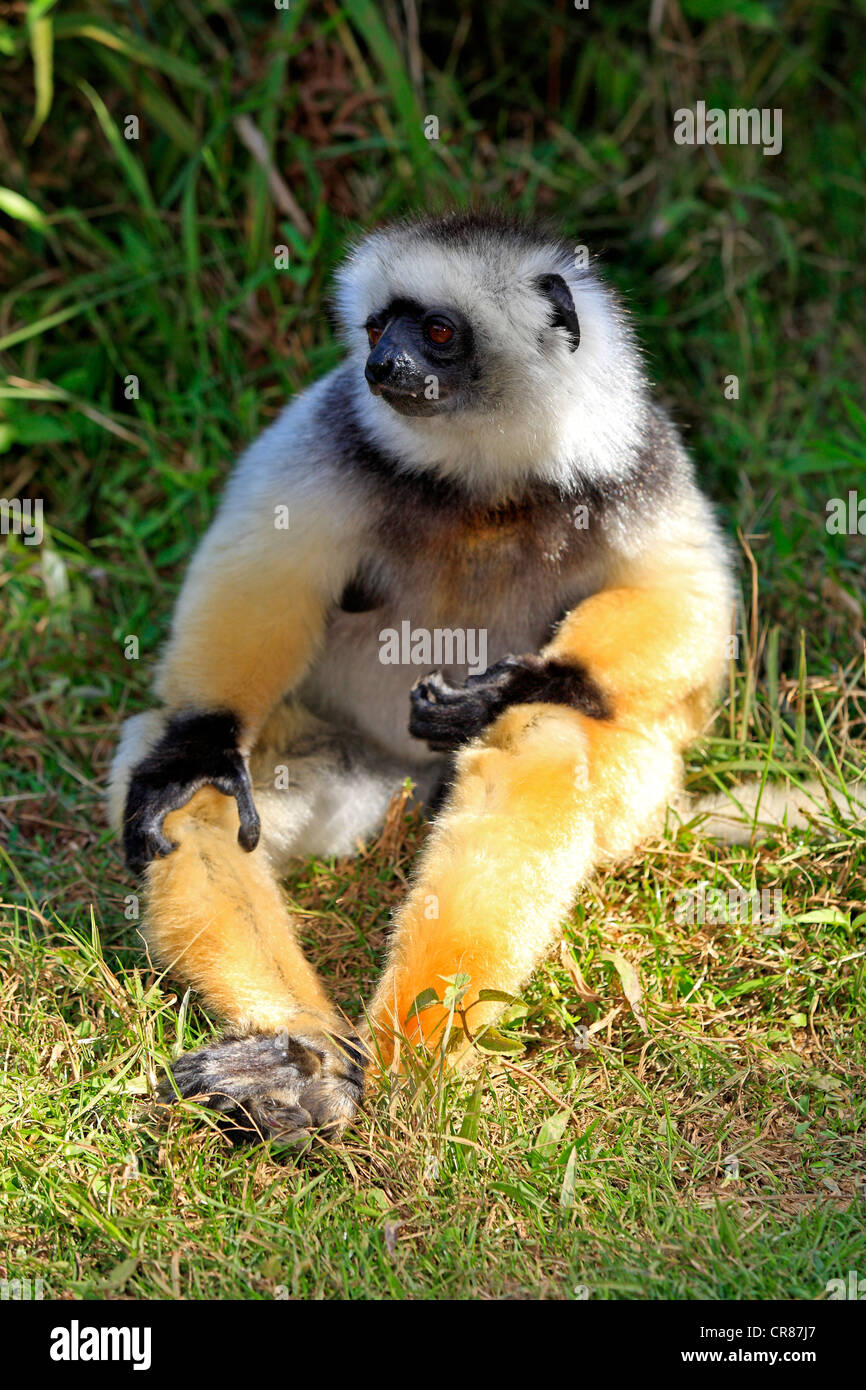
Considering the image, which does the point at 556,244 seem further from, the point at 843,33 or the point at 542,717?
the point at 843,33

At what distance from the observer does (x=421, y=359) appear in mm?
4316

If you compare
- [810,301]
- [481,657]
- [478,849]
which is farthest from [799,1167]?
[810,301]

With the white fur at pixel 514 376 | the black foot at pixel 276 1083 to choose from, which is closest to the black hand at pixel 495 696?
the white fur at pixel 514 376

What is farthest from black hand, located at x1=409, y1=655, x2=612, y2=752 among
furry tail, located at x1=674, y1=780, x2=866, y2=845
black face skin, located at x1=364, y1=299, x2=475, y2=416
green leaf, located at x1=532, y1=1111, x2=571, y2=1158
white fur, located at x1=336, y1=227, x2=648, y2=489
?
green leaf, located at x1=532, y1=1111, x2=571, y2=1158

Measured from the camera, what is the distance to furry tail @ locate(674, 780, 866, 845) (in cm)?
473

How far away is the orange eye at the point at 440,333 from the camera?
4355 millimetres

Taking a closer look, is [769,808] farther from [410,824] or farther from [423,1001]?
[423,1001]

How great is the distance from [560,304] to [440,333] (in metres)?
0.40

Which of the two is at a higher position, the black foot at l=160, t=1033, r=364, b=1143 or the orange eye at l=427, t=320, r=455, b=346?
the orange eye at l=427, t=320, r=455, b=346

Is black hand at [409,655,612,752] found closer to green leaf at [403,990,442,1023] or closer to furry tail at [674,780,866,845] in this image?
furry tail at [674,780,866,845]

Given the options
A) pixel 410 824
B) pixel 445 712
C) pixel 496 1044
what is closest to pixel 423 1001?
pixel 496 1044

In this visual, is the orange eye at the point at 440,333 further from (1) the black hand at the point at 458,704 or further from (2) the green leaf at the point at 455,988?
(2) the green leaf at the point at 455,988

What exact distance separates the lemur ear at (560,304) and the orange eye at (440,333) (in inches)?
12.9

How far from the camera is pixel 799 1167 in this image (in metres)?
3.65
